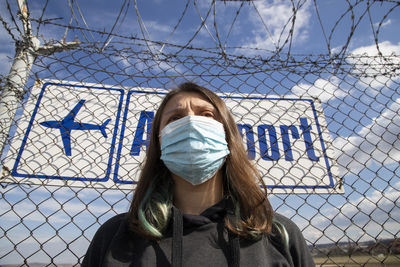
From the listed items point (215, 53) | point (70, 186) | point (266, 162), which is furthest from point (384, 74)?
point (70, 186)

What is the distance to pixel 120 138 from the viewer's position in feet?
6.35

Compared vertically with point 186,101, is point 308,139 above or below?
below

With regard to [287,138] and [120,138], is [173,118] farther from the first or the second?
[287,138]

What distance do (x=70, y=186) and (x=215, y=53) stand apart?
67.7 inches

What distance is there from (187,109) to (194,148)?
0.82 feet

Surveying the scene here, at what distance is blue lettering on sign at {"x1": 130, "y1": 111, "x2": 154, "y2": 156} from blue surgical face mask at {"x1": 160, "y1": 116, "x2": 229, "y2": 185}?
63 cm

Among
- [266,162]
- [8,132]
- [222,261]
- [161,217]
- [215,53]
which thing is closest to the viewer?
[222,261]

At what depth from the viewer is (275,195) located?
186 cm

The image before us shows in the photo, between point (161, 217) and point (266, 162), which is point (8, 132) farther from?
point (266, 162)

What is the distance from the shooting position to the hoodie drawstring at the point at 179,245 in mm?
916

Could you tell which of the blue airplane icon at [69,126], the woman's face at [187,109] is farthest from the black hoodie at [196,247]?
the blue airplane icon at [69,126]

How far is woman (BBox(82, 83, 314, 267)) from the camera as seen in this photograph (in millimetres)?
985

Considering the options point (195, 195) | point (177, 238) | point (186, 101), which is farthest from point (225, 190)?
point (186, 101)

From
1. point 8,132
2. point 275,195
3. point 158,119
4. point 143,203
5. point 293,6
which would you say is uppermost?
point 293,6
